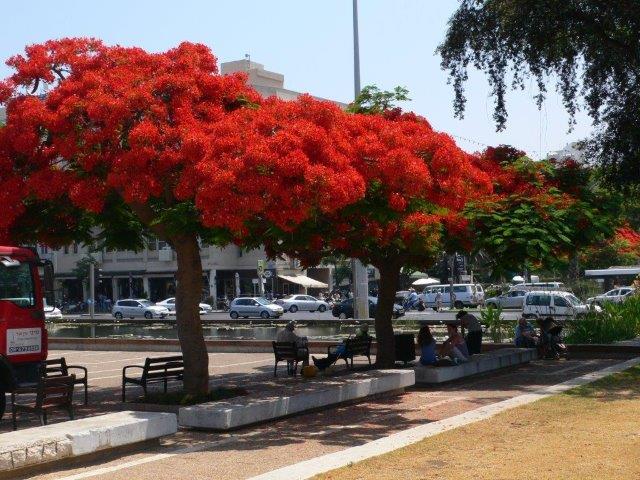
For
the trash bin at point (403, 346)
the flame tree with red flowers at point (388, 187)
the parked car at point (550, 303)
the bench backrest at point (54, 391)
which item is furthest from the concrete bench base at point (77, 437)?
the parked car at point (550, 303)

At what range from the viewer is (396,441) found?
11.1 metres

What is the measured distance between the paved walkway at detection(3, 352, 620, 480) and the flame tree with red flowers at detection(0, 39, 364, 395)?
252 centimetres

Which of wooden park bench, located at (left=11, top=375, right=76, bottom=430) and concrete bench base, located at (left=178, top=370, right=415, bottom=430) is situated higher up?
wooden park bench, located at (left=11, top=375, right=76, bottom=430)

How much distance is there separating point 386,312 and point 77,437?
10.3 m

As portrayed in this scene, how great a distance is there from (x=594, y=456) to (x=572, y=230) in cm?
997

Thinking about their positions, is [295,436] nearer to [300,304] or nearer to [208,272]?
[300,304]

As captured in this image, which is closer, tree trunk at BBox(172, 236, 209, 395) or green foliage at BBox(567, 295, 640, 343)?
tree trunk at BBox(172, 236, 209, 395)

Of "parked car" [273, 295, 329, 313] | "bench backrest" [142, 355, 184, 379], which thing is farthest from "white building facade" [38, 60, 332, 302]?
"bench backrest" [142, 355, 184, 379]

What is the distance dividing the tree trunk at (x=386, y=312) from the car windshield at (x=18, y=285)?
7734 millimetres

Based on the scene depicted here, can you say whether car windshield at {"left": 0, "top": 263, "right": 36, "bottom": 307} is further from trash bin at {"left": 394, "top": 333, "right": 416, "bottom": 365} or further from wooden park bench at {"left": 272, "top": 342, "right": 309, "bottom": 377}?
trash bin at {"left": 394, "top": 333, "right": 416, "bottom": 365}

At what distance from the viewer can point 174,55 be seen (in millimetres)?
14648

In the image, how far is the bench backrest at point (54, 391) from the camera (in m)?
12.1

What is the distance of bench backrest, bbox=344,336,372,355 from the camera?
19.8 metres

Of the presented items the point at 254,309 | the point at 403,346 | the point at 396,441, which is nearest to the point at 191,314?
the point at 396,441
